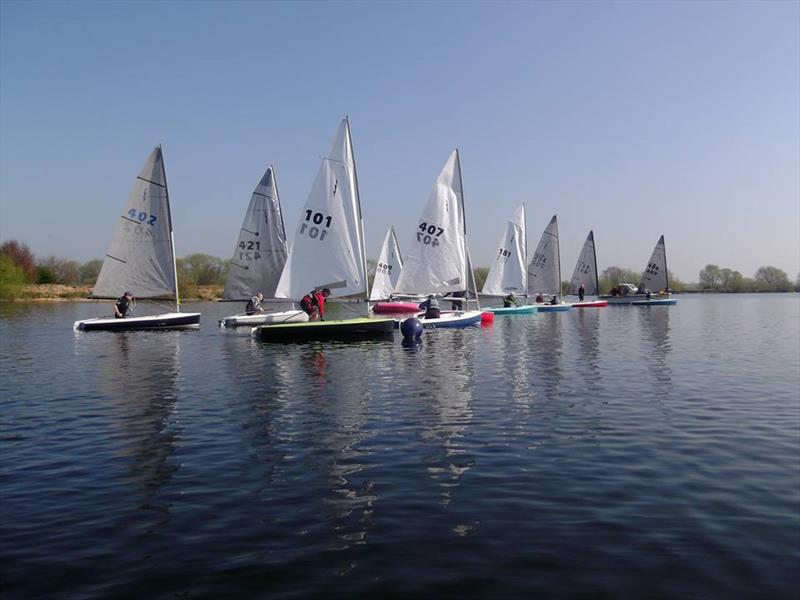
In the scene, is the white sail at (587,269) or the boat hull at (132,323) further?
the white sail at (587,269)

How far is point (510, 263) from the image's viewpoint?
61.1 m

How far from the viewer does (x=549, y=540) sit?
7398 mm

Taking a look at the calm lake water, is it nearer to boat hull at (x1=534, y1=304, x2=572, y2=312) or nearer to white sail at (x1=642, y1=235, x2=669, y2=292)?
boat hull at (x1=534, y1=304, x2=572, y2=312)

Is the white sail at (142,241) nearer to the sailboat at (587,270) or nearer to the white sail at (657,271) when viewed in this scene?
the sailboat at (587,270)

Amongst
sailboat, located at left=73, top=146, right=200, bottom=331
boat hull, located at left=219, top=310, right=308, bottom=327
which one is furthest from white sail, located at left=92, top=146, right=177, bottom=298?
boat hull, located at left=219, top=310, right=308, bottom=327

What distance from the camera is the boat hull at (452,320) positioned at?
40594 mm

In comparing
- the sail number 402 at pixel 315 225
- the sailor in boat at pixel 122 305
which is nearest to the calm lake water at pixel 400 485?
the sail number 402 at pixel 315 225

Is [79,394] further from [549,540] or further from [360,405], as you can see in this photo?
[549,540]

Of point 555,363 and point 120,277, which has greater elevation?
point 120,277

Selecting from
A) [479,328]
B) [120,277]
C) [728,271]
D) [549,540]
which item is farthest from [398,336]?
[728,271]

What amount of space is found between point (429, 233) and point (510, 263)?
19499 mm

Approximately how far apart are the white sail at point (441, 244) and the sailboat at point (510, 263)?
17215mm

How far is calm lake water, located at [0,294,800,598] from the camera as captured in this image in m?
6.57

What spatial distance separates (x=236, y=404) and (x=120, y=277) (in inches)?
1132
